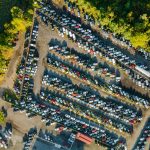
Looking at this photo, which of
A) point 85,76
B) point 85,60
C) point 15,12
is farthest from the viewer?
point 85,76

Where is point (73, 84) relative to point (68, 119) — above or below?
above

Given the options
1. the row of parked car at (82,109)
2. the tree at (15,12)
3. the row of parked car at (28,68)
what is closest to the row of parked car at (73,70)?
the row of parked car at (28,68)

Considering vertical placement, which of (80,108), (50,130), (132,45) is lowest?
(50,130)

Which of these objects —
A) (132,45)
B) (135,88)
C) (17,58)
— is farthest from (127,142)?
(17,58)

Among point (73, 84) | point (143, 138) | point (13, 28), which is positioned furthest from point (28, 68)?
point (143, 138)

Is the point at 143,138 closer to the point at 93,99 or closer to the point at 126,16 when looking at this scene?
the point at 93,99

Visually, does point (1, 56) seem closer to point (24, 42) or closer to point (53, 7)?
point (24, 42)

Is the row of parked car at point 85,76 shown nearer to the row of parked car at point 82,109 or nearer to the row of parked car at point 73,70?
the row of parked car at point 73,70
